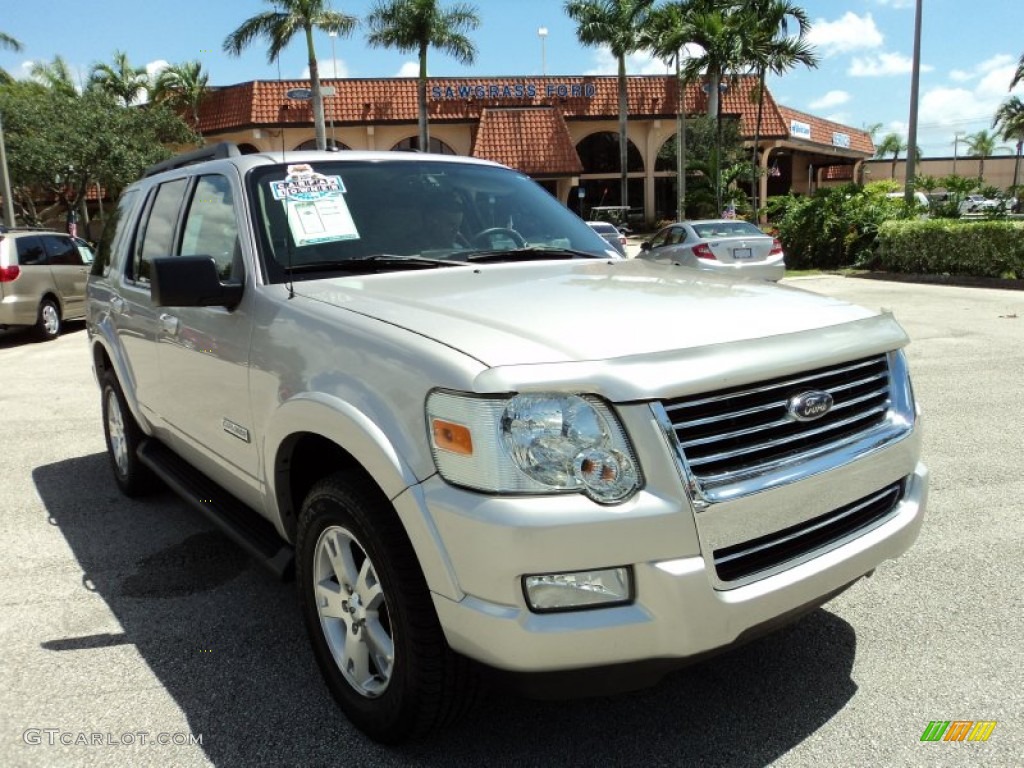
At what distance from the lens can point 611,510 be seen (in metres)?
2.01

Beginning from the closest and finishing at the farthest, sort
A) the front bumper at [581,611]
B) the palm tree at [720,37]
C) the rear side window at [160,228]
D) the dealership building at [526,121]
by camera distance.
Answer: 1. the front bumper at [581,611]
2. the rear side window at [160,228]
3. the palm tree at [720,37]
4. the dealership building at [526,121]

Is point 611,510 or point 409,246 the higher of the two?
Result: point 409,246

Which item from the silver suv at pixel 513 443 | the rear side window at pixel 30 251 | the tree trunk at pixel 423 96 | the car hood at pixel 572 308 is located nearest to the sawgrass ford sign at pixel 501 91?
the tree trunk at pixel 423 96

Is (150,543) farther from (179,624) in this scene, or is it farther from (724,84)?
(724,84)

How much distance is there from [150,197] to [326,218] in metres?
1.77

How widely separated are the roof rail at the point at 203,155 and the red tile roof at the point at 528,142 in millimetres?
32539

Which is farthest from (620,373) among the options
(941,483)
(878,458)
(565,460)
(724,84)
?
(724,84)

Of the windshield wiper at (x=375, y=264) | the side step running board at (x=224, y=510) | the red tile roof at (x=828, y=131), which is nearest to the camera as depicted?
the side step running board at (x=224, y=510)

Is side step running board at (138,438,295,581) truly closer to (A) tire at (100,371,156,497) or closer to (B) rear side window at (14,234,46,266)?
(A) tire at (100,371,156,497)

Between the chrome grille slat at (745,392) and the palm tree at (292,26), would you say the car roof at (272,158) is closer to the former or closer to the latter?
the chrome grille slat at (745,392)

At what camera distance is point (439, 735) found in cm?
242

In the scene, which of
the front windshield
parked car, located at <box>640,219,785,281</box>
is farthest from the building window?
the front windshield

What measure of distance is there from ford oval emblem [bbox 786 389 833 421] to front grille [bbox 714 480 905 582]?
0.30 metres

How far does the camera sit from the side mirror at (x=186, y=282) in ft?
9.27
